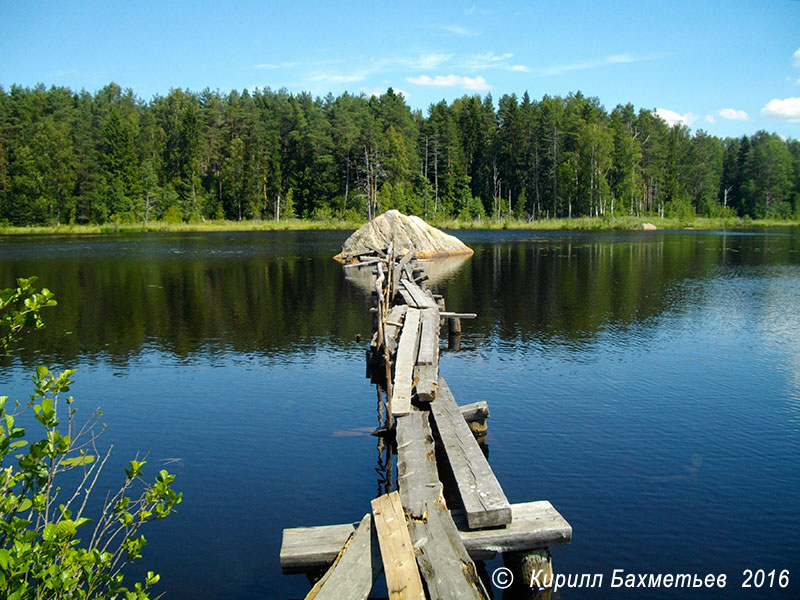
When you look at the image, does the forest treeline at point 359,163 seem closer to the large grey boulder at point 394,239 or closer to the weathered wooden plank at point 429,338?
the large grey boulder at point 394,239

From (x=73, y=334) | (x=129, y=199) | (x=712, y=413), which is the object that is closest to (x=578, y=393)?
(x=712, y=413)

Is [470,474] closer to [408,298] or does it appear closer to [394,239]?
[408,298]

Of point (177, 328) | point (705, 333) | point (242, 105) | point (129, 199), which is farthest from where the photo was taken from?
point (242, 105)

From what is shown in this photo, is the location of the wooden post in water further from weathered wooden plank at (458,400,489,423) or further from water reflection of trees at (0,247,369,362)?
weathered wooden plank at (458,400,489,423)

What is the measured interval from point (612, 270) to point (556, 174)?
60.7 m

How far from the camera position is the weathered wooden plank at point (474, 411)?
10.2 meters

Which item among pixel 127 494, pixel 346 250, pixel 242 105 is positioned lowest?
pixel 127 494

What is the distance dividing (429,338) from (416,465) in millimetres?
6921

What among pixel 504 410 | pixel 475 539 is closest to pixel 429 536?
pixel 475 539

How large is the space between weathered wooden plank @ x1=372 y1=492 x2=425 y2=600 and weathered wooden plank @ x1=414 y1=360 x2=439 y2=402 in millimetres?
3289

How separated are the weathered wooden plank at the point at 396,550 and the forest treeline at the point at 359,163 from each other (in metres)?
80.2

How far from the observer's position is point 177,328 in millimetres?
19859

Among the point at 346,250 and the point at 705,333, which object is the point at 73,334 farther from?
the point at 346,250

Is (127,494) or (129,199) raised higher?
(129,199)
